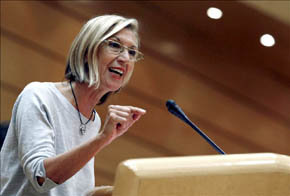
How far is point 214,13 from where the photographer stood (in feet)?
8.86

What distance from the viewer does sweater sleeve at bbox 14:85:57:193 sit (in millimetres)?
808

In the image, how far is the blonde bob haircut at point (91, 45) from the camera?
0.99 meters

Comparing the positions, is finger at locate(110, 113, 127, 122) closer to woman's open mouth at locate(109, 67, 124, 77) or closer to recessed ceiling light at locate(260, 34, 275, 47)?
woman's open mouth at locate(109, 67, 124, 77)

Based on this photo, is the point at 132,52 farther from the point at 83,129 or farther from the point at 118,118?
the point at 118,118

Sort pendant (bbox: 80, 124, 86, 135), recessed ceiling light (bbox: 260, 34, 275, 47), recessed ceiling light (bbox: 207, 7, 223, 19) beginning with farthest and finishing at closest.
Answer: recessed ceiling light (bbox: 260, 34, 275, 47), recessed ceiling light (bbox: 207, 7, 223, 19), pendant (bbox: 80, 124, 86, 135)

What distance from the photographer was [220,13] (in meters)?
2.68

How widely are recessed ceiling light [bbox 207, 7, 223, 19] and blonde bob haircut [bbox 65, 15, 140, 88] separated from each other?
67.1 inches

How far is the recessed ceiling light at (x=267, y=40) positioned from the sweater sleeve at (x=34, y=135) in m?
2.04

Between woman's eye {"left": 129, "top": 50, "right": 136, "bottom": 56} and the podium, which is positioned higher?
woman's eye {"left": 129, "top": 50, "right": 136, "bottom": 56}

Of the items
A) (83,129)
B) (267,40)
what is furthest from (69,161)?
(267,40)

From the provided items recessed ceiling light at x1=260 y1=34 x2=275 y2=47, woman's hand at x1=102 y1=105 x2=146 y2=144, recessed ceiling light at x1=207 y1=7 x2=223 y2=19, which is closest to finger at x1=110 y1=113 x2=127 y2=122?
woman's hand at x1=102 y1=105 x2=146 y2=144

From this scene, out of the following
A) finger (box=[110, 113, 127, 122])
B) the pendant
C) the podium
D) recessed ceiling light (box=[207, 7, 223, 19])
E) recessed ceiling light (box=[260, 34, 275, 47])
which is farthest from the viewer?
recessed ceiling light (box=[260, 34, 275, 47])

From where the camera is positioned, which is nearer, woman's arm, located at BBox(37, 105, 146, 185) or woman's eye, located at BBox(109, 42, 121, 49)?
woman's arm, located at BBox(37, 105, 146, 185)

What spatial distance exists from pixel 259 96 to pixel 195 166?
2.64 metres
